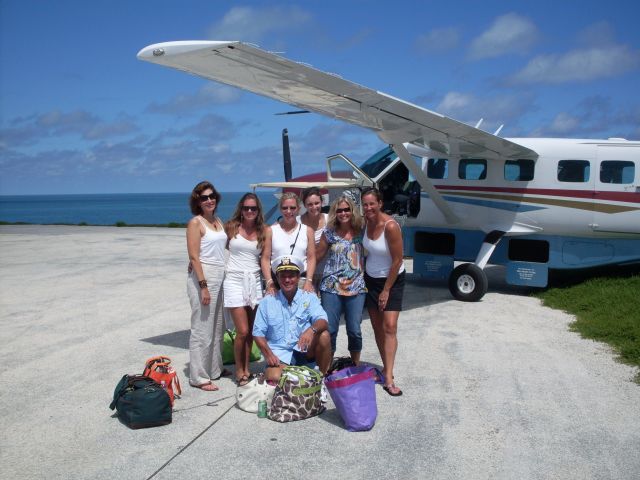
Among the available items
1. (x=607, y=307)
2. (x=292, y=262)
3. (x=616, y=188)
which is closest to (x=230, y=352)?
(x=292, y=262)

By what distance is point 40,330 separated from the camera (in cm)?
773

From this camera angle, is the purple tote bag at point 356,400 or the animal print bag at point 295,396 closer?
the purple tote bag at point 356,400

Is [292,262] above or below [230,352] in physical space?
above

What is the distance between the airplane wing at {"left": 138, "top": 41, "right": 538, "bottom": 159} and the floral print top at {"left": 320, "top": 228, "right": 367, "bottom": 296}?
6.70 feet

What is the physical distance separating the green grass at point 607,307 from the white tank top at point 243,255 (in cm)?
380

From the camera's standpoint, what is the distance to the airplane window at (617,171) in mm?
9367

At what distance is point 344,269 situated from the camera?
5.45 meters

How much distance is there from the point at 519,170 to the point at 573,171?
2.73 feet

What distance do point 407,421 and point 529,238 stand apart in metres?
6.24

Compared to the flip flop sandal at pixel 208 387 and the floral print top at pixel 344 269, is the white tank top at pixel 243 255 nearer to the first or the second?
the floral print top at pixel 344 269

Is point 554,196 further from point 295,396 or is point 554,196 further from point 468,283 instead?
point 295,396

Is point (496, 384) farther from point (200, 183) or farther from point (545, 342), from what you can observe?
point (200, 183)

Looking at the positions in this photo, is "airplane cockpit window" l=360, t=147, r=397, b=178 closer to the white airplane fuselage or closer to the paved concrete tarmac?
the white airplane fuselage

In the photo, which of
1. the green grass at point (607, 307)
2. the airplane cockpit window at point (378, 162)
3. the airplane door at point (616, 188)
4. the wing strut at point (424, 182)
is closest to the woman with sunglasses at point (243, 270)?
the green grass at point (607, 307)
